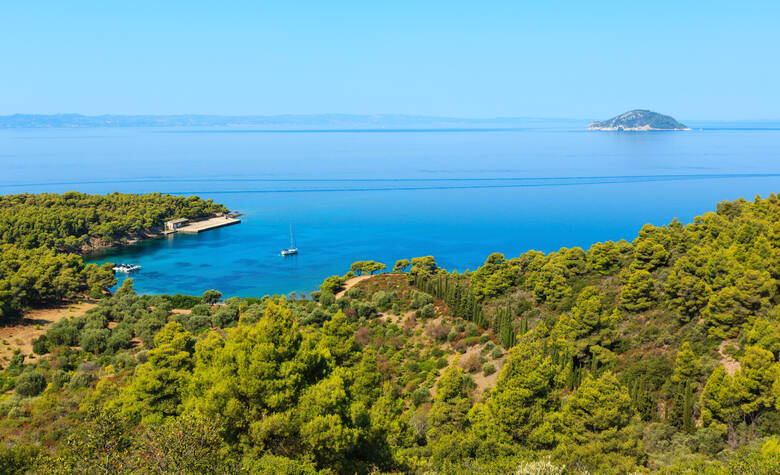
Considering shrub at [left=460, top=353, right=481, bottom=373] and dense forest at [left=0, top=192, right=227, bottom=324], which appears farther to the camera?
dense forest at [left=0, top=192, right=227, bottom=324]

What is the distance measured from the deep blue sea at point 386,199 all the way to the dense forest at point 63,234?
16.3ft

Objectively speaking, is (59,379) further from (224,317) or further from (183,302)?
(183,302)

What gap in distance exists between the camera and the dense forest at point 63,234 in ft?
129

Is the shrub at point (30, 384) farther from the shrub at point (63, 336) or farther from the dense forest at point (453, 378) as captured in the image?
the shrub at point (63, 336)

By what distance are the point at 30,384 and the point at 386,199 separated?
8562cm

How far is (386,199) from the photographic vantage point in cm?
10619

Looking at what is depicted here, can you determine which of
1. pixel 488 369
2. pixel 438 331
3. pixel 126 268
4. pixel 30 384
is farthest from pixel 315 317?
pixel 126 268

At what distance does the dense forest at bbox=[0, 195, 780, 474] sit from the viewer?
40.2 feet

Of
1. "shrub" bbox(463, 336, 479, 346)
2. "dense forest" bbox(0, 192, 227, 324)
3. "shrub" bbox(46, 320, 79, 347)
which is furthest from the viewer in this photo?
"dense forest" bbox(0, 192, 227, 324)

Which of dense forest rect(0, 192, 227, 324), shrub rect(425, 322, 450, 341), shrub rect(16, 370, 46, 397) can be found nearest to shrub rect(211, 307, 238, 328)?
shrub rect(16, 370, 46, 397)

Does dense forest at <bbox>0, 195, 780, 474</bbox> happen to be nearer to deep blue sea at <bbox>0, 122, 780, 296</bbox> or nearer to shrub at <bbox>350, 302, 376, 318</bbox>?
shrub at <bbox>350, 302, 376, 318</bbox>

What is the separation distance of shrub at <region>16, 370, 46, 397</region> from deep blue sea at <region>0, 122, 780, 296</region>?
31261 millimetres

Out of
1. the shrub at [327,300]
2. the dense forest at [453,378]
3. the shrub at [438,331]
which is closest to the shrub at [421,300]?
the dense forest at [453,378]

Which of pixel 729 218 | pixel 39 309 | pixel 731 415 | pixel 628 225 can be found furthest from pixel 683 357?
pixel 628 225
